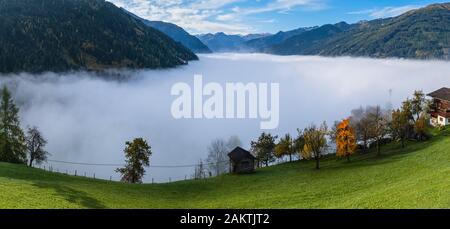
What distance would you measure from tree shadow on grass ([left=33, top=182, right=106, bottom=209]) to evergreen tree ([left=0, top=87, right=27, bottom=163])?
140 ft

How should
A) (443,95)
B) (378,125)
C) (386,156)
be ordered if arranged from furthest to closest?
(443,95), (378,125), (386,156)

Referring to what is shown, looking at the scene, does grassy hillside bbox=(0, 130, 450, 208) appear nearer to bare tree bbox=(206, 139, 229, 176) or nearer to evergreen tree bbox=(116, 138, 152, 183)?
evergreen tree bbox=(116, 138, 152, 183)

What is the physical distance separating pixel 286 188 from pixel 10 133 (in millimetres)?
67718

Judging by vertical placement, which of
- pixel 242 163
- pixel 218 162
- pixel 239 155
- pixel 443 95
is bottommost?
pixel 218 162

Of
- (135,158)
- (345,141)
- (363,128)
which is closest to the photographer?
A: (345,141)

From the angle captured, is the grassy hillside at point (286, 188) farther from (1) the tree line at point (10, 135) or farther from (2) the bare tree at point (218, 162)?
(2) the bare tree at point (218, 162)

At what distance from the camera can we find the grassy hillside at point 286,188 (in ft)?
143

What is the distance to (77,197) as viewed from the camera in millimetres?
53250

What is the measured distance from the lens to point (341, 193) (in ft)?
194

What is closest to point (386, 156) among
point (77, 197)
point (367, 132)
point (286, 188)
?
point (367, 132)

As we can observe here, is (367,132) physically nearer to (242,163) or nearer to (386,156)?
(386,156)
